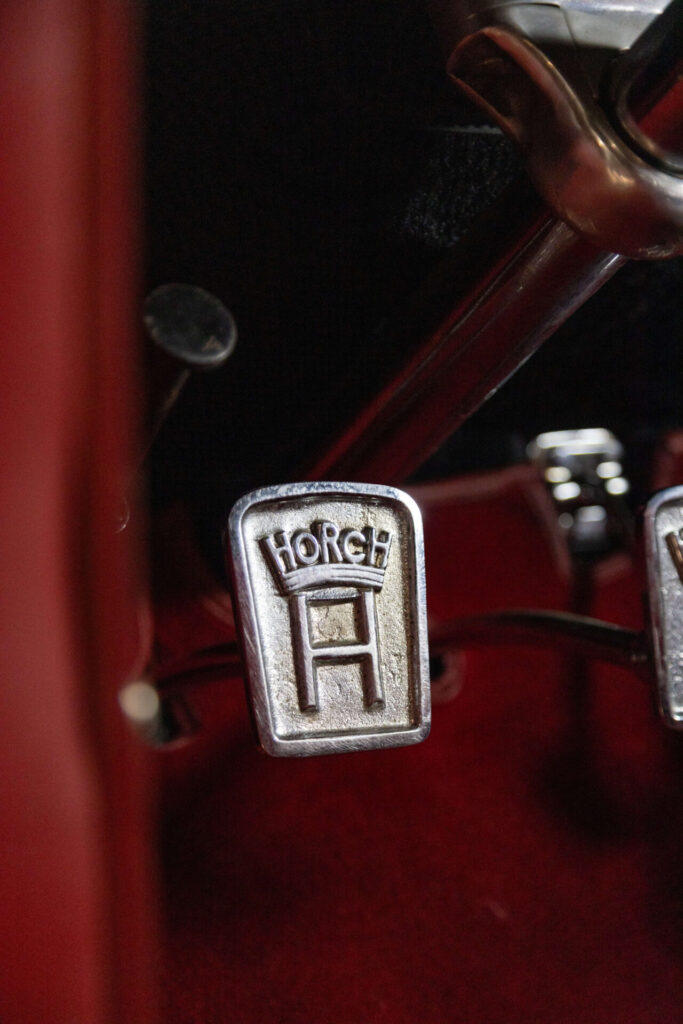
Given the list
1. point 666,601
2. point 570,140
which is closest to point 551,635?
point 666,601

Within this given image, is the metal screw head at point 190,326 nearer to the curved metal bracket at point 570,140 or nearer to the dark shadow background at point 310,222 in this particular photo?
the dark shadow background at point 310,222

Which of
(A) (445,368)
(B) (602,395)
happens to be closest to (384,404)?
(A) (445,368)

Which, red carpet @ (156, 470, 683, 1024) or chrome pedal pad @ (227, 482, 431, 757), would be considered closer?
chrome pedal pad @ (227, 482, 431, 757)

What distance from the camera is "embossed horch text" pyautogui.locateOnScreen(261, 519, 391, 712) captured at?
0.42 m

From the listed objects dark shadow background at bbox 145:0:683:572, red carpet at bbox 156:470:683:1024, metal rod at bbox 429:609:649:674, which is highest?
dark shadow background at bbox 145:0:683:572

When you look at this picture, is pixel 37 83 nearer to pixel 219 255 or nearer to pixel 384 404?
pixel 384 404

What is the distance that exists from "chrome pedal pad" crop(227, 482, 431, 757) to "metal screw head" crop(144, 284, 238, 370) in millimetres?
200

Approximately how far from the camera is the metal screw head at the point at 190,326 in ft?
1.91

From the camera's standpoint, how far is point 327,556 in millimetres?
424

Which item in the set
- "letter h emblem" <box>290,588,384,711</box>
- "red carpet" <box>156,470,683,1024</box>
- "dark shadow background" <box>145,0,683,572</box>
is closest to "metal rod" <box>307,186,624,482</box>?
A: "dark shadow background" <box>145,0,683,572</box>

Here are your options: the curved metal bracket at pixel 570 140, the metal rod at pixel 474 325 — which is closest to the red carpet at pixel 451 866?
the metal rod at pixel 474 325

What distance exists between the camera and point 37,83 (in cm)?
19

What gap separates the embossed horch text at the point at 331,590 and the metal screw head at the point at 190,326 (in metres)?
0.21

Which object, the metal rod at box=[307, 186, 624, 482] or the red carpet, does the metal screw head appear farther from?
the red carpet
